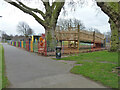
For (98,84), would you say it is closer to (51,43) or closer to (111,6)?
(111,6)

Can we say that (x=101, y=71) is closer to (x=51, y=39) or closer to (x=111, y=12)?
(x=111, y=12)

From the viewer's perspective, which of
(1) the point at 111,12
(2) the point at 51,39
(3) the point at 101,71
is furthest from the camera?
(2) the point at 51,39

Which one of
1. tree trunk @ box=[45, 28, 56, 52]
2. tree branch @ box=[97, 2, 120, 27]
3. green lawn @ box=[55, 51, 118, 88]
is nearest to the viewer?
green lawn @ box=[55, 51, 118, 88]

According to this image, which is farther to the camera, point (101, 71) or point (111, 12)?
point (111, 12)

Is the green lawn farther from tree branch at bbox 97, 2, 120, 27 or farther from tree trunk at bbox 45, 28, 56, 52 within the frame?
tree trunk at bbox 45, 28, 56, 52

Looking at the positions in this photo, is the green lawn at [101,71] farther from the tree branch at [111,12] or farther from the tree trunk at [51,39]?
the tree trunk at [51,39]

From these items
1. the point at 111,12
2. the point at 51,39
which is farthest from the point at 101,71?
the point at 51,39

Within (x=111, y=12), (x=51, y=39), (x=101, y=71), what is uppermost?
(x=111, y=12)

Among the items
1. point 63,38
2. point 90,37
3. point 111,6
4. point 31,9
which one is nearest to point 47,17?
point 31,9

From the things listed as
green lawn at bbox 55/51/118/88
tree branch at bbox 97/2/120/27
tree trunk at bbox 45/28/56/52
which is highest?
tree branch at bbox 97/2/120/27

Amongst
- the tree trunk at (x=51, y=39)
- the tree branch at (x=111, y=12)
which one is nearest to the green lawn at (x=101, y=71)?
the tree branch at (x=111, y=12)

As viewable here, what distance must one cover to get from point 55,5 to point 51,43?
5138 mm

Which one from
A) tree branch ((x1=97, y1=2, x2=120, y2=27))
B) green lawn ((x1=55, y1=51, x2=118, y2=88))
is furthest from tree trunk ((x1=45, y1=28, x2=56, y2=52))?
tree branch ((x1=97, y1=2, x2=120, y2=27))

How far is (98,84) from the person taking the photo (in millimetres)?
3742
